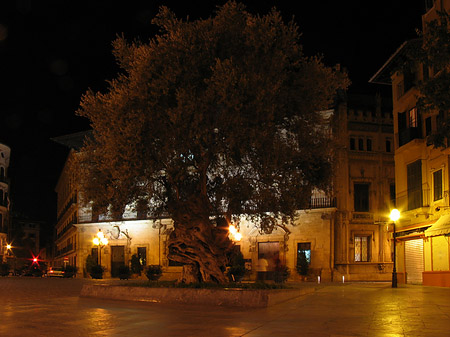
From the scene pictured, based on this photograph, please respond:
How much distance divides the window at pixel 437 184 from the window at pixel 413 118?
12.0 feet

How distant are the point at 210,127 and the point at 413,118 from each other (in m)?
17.1

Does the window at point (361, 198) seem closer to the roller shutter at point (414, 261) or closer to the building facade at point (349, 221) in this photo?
the building facade at point (349, 221)

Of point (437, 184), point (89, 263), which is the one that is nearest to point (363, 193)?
point (437, 184)

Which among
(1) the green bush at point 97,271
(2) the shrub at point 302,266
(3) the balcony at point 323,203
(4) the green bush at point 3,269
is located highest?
(3) the balcony at point 323,203

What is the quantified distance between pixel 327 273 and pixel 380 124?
12.3 metres

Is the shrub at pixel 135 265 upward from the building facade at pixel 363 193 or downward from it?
downward

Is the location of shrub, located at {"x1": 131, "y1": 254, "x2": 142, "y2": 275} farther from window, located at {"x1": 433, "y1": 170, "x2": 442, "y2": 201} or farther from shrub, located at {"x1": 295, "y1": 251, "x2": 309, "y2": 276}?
window, located at {"x1": 433, "y1": 170, "x2": 442, "y2": 201}

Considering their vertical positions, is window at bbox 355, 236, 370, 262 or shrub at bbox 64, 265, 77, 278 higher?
window at bbox 355, 236, 370, 262

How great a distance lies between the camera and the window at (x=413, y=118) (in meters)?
30.8

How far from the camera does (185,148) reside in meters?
18.3

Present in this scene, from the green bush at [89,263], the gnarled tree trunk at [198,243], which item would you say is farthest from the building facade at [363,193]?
the gnarled tree trunk at [198,243]

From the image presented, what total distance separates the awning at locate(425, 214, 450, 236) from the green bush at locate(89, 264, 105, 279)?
29.5 meters

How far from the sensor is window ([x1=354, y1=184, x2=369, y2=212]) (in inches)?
1672

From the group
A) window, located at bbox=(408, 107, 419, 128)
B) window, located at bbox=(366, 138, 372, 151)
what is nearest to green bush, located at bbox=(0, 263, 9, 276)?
window, located at bbox=(366, 138, 372, 151)
